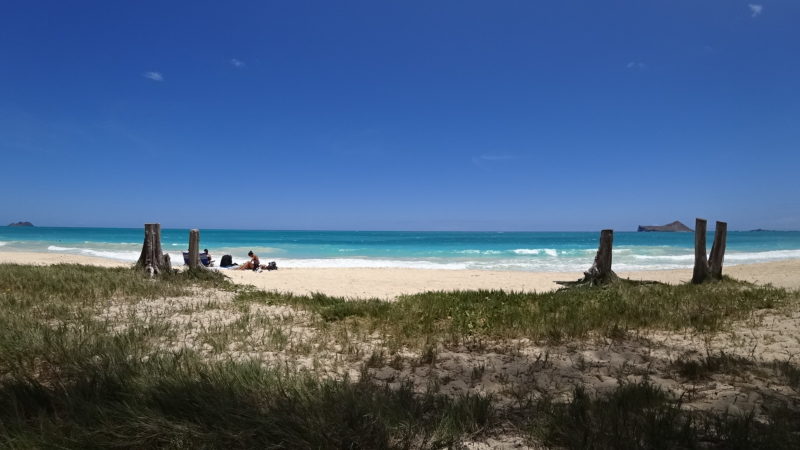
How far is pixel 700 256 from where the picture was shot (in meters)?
11.7

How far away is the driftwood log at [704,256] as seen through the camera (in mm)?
11672

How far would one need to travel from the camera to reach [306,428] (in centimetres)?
250

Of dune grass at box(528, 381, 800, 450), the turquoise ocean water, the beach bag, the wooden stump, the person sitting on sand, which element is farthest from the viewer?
the turquoise ocean water

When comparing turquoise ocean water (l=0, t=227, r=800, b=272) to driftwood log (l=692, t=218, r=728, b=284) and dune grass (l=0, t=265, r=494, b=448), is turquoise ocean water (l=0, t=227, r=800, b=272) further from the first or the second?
dune grass (l=0, t=265, r=494, b=448)

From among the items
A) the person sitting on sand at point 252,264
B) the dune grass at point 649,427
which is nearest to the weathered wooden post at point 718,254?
the dune grass at point 649,427

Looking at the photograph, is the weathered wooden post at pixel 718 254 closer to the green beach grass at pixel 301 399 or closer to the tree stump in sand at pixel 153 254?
the green beach grass at pixel 301 399

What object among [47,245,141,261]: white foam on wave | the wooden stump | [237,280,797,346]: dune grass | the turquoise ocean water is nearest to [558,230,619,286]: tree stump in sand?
[237,280,797,346]: dune grass

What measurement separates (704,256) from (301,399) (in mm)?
13014

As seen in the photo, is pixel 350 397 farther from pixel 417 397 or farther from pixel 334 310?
pixel 334 310

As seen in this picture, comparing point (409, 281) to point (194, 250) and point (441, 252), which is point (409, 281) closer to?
point (194, 250)

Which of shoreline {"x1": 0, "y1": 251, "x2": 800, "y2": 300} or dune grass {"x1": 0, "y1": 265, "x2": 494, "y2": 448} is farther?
shoreline {"x1": 0, "y1": 251, "x2": 800, "y2": 300}

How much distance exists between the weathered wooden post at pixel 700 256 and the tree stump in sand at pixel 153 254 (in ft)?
50.8

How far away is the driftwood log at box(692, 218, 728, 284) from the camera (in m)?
11.7

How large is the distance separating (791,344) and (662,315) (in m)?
1.48
